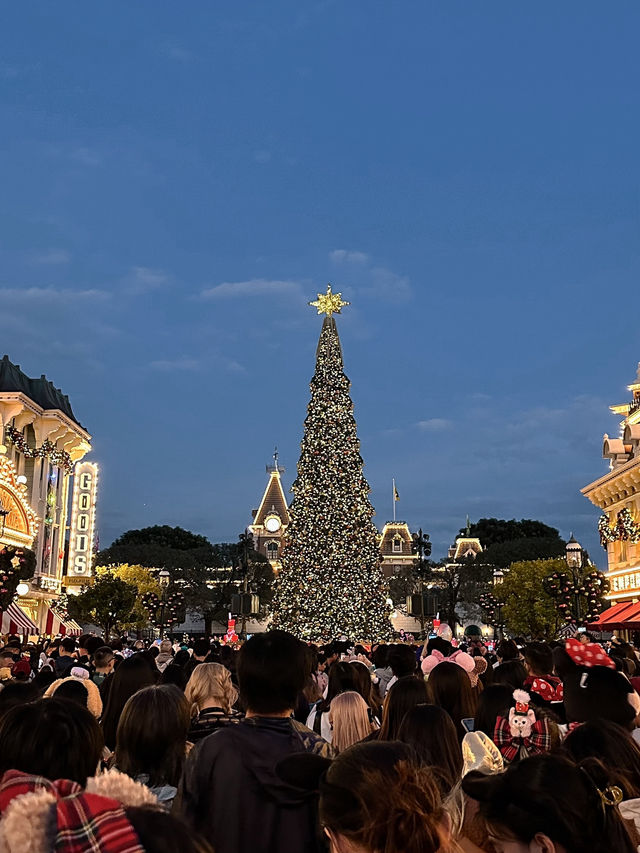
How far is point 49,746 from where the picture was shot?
3.35 m

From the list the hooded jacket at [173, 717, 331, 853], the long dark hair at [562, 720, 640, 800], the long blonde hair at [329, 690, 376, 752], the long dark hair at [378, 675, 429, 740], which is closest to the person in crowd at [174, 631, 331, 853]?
Answer: the hooded jacket at [173, 717, 331, 853]

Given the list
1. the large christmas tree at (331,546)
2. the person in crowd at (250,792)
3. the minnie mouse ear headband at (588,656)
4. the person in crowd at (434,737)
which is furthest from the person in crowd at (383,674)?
the large christmas tree at (331,546)

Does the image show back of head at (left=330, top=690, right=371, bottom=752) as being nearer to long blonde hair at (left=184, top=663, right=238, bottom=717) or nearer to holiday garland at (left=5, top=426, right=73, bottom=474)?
long blonde hair at (left=184, top=663, right=238, bottom=717)

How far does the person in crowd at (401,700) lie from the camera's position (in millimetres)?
5887

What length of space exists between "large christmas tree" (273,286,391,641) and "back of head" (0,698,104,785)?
31600 millimetres

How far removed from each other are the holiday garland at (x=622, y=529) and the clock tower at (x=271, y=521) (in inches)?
1985

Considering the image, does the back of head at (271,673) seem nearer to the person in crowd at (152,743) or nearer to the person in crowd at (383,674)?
the person in crowd at (152,743)

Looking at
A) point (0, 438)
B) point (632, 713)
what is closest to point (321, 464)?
point (0, 438)

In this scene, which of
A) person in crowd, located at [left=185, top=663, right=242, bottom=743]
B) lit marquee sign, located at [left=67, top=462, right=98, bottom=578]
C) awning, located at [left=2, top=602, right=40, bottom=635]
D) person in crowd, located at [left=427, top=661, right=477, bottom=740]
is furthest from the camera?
lit marquee sign, located at [left=67, top=462, right=98, bottom=578]

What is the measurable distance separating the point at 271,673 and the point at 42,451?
167ft

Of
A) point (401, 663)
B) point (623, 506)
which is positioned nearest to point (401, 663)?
point (401, 663)

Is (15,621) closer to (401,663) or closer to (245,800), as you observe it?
(401,663)

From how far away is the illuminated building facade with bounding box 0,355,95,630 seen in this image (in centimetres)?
4753

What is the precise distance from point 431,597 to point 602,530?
1866 centimetres
